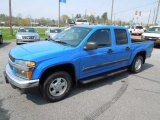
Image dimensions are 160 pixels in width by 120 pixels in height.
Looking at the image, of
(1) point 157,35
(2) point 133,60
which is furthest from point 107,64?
(1) point 157,35

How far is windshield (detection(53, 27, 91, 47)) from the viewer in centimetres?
438

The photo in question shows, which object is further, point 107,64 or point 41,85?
point 107,64

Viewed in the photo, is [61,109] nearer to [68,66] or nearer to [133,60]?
[68,66]

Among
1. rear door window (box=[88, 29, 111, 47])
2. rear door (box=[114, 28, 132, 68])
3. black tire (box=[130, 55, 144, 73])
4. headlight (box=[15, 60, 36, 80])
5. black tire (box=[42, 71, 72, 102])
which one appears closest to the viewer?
headlight (box=[15, 60, 36, 80])

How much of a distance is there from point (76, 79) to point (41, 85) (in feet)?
3.09

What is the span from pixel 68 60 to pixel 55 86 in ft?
2.33

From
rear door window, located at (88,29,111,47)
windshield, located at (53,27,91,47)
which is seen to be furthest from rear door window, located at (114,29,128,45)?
windshield, located at (53,27,91,47)

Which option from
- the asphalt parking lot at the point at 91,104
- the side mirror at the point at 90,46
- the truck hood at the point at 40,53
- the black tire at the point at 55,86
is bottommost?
the asphalt parking lot at the point at 91,104

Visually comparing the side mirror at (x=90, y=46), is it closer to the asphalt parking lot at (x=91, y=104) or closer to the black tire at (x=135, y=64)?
the asphalt parking lot at (x=91, y=104)

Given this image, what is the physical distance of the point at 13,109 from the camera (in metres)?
3.63

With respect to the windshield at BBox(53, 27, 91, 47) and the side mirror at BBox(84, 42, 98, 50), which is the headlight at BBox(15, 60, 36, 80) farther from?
the side mirror at BBox(84, 42, 98, 50)

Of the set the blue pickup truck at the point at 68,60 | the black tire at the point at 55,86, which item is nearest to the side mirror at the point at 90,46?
the blue pickup truck at the point at 68,60

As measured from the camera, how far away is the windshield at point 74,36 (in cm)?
438

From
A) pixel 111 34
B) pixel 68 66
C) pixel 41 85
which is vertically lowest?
pixel 41 85
